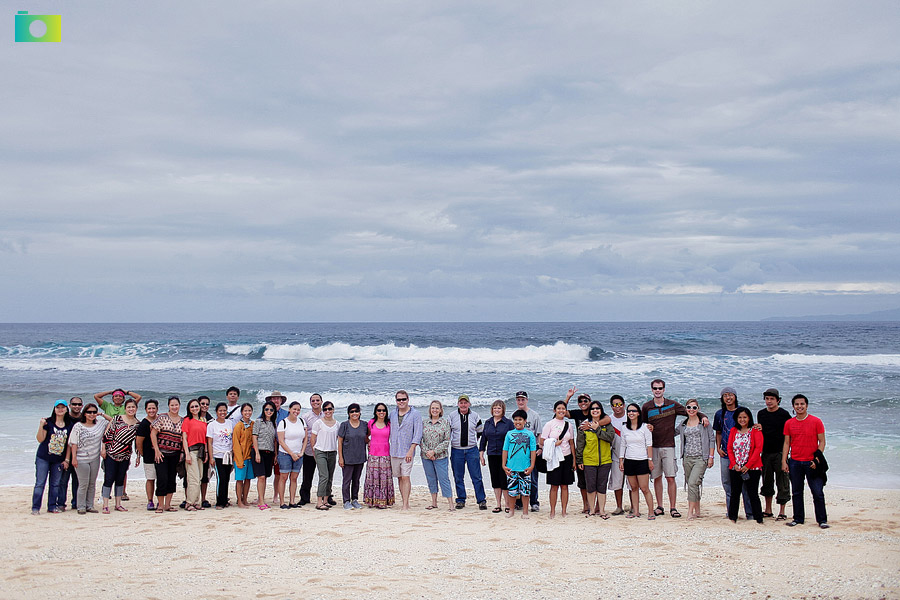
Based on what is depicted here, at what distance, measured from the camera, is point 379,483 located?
8312mm

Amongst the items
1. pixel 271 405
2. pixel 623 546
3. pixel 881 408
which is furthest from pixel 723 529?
pixel 881 408

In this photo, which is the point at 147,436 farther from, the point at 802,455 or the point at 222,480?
the point at 802,455

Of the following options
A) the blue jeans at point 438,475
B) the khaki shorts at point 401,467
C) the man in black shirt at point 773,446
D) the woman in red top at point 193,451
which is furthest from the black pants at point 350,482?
the man in black shirt at point 773,446

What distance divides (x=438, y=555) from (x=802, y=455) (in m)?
4.06

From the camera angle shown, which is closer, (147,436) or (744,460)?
(744,460)

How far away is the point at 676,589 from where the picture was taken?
203 inches

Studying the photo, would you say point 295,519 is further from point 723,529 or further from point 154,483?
point 723,529

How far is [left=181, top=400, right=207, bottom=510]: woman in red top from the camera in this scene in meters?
7.99

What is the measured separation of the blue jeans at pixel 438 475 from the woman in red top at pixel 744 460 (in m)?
3.44

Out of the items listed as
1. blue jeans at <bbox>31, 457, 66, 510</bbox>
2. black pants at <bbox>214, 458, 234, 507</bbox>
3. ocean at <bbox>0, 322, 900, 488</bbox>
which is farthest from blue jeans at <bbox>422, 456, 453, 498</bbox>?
ocean at <bbox>0, 322, 900, 488</bbox>

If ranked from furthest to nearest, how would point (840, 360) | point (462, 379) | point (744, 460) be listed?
point (840, 360), point (462, 379), point (744, 460)

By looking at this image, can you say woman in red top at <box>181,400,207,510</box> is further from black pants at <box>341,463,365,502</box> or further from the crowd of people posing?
black pants at <box>341,463,365,502</box>

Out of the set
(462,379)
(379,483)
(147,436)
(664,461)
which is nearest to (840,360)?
(462,379)

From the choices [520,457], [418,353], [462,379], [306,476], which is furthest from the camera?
[418,353]
